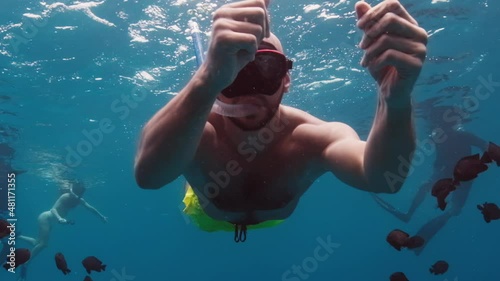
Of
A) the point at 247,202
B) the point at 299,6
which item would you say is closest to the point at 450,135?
the point at 299,6

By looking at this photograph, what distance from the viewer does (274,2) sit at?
12688 mm

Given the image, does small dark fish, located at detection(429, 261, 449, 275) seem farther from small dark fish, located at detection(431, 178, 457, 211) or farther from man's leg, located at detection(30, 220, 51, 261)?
man's leg, located at detection(30, 220, 51, 261)

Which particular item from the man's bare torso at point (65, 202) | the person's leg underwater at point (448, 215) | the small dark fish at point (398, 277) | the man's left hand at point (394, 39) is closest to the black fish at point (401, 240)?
the small dark fish at point (398, 277)

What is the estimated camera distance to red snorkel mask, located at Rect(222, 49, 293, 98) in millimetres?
3109

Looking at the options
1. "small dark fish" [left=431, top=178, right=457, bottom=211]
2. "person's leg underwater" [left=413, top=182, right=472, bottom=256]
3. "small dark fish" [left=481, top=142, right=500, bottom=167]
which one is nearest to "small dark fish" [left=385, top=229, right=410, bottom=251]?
"small dark fish" [left=431, top=178, right=457, bottom=211]

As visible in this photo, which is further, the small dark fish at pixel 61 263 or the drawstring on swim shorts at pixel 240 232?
the small dark fish at pixel 61 263

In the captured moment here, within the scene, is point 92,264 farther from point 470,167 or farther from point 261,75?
point 470,167

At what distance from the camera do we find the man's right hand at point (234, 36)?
199 centimetres

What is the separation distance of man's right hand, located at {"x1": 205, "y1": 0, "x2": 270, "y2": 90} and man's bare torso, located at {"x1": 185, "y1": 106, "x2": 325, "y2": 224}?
5.46 feet

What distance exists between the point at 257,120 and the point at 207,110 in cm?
126

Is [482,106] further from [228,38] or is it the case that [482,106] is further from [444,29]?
[228,38]

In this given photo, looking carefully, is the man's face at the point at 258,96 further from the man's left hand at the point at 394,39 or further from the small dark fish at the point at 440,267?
the small dark fish at the point at 440,267
